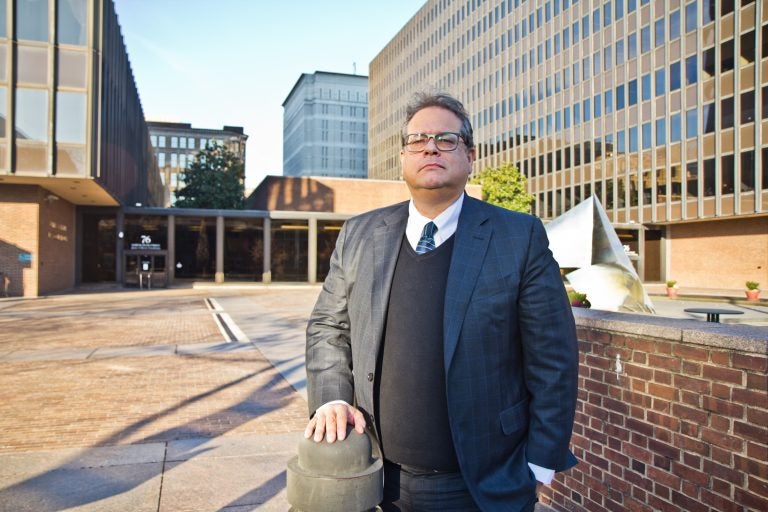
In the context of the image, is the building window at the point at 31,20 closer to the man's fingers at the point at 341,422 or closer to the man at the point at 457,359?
the man at the point at 457,359

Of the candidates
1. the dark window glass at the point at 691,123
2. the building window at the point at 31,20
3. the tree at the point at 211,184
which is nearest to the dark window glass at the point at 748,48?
the dark window glass at the point at 691,123

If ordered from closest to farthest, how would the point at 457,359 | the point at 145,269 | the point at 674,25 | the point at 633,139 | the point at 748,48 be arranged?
the point at 457,359
the point at 145,269
the point at 748,48
the point at 674,25
the point at 633,139

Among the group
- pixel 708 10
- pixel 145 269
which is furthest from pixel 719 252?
pixel 145 269

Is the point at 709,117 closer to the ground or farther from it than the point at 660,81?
closer to the ground

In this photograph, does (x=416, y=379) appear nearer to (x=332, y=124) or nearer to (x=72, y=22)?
(x=72, y=22)

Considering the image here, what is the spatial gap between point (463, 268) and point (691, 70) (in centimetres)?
4468

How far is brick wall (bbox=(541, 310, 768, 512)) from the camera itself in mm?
2607

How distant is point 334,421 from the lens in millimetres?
1650

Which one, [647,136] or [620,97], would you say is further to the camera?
[620,97]

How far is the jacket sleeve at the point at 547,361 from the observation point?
1.88 meters

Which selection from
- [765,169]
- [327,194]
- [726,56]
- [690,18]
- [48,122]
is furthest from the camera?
[327,194]

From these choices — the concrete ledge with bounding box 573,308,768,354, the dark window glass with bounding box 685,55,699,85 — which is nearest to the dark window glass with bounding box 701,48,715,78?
the dark window glass with bounding box 685,55,699,85

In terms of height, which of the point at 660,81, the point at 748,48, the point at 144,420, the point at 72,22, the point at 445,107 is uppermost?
the point at 660,81

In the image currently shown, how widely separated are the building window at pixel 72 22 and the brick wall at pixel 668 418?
24619 mm
